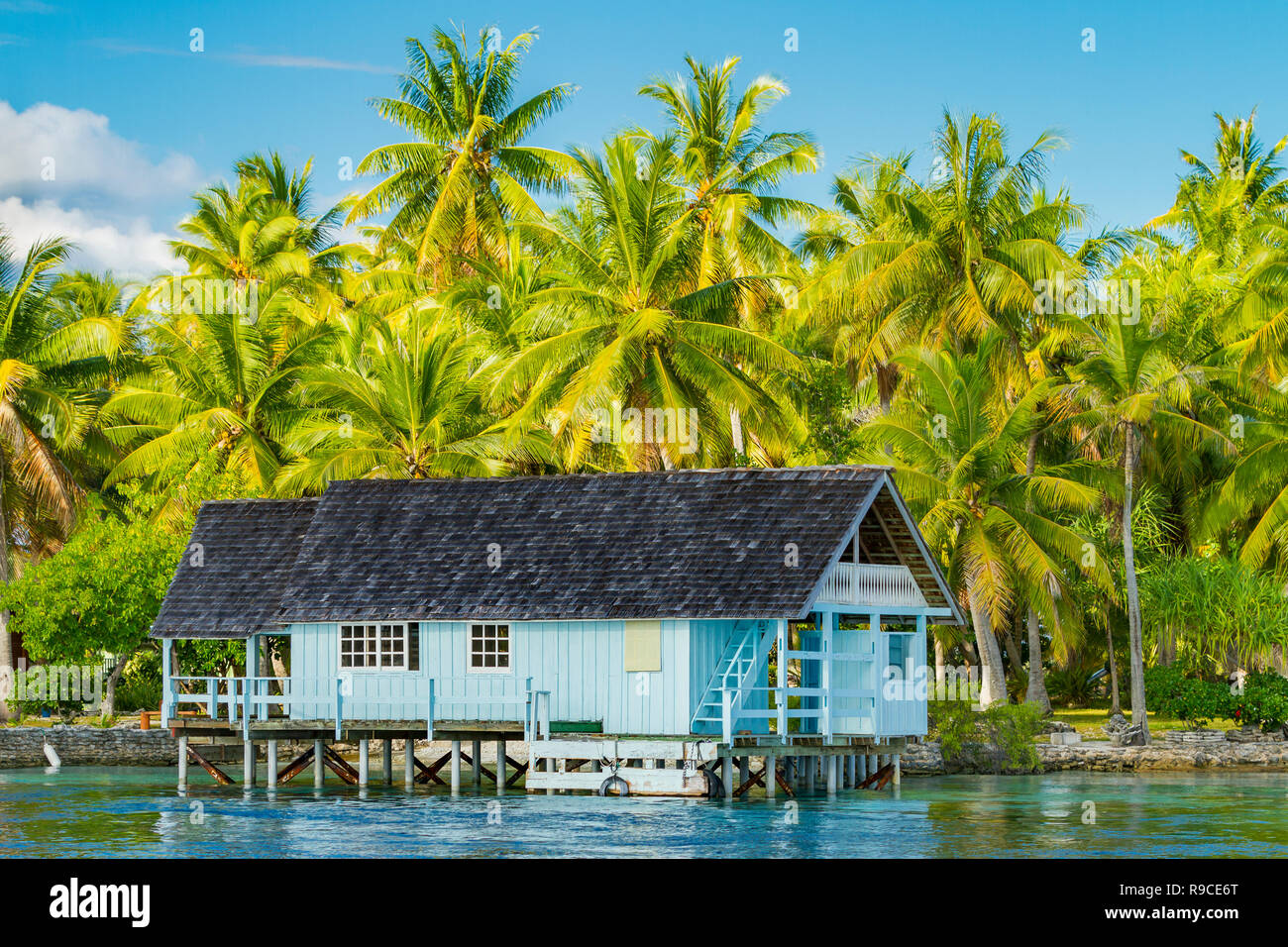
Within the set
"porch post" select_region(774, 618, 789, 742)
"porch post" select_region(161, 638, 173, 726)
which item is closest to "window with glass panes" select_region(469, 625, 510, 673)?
"porch post" select_region(774, 618, 789, 742)

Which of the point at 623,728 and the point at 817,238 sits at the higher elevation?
the point at 817,238

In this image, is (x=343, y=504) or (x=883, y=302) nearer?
(x=343, y=504)

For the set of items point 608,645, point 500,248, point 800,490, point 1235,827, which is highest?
point 500,248

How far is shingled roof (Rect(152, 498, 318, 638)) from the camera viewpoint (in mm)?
33250

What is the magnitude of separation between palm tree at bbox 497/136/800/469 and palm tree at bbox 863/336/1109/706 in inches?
142

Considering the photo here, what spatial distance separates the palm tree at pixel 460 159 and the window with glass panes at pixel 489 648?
76.1 ft

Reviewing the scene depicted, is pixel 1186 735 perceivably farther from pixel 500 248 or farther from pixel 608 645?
pixel 500 248

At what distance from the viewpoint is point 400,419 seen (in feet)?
144

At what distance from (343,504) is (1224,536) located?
27.1m

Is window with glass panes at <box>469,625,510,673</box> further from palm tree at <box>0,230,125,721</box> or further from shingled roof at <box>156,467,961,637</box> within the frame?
palm tree at <box>0,230,125,721</box>

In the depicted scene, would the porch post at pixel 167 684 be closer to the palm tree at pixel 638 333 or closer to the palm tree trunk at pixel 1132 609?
the palm tree at pixel 638 333

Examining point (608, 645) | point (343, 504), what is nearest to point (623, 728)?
point (608, 645)
